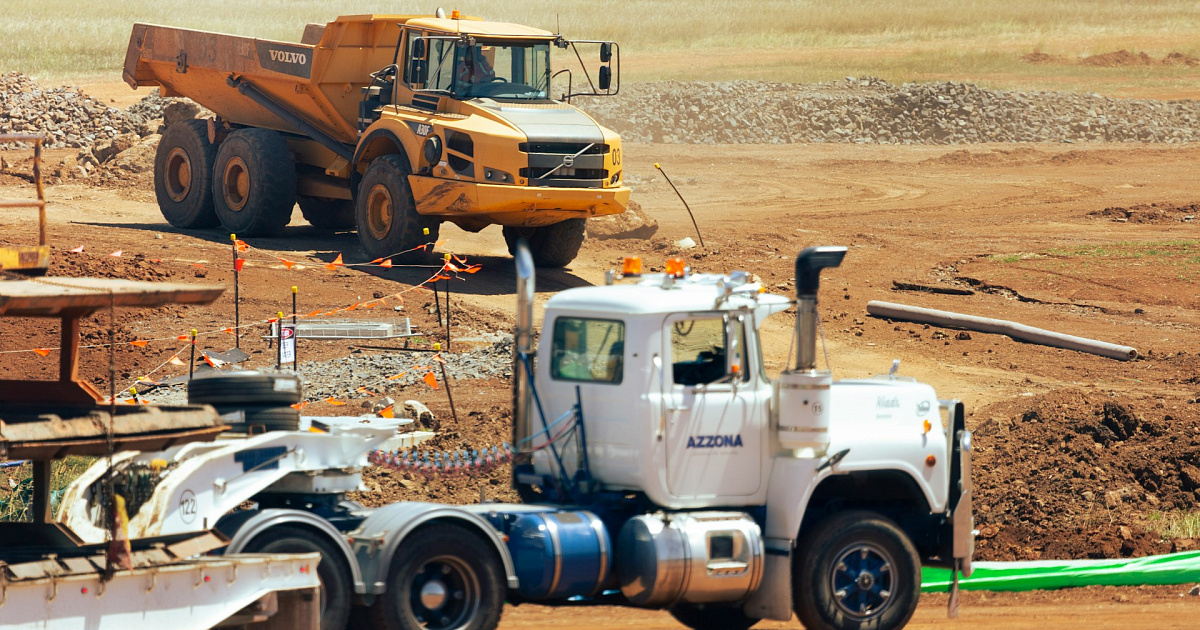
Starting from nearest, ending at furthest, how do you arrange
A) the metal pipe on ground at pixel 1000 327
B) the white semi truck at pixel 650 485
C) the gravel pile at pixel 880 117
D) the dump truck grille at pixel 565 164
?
the white semi truck at pixel 650 485, the metal pipe on ground at pixel 1000 327, the dump truck grille at pixel 565 164, the gravel pile at pixel 880 117

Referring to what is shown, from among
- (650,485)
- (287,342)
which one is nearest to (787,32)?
(287,342)

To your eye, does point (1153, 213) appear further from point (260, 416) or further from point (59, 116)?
point (59, 116)

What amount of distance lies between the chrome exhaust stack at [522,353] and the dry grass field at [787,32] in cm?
4456

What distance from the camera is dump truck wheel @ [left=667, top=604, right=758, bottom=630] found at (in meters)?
10.6

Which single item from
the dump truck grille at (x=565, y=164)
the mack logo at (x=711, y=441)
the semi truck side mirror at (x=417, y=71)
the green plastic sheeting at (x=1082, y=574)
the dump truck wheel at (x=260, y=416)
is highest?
the semi truck side mirror at (x=417, y=71)

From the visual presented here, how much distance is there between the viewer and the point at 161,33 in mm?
25125

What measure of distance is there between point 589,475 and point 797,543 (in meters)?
1.41

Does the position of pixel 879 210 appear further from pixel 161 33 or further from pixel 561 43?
pixel 161 33

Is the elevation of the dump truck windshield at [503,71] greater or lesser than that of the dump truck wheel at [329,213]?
greater

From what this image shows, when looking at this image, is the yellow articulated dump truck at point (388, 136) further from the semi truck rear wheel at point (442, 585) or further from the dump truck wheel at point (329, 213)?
the semi truck rear wheel at point (442, 585)

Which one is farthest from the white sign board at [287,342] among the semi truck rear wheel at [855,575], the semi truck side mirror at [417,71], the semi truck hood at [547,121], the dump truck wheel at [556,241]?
the dump truck wheel at [556,241]

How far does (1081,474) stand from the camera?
14977 mm

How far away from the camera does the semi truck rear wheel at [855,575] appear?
991 centimetres

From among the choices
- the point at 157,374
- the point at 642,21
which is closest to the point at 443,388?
the point at 157,374
